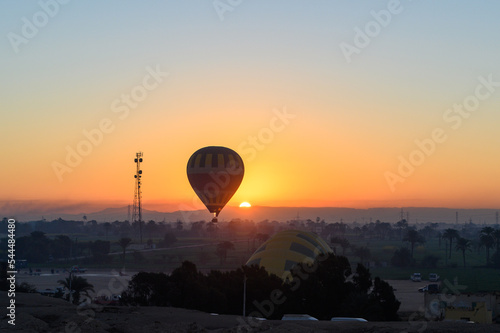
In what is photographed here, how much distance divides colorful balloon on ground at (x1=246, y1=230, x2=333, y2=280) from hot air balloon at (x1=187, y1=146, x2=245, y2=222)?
7.14 m

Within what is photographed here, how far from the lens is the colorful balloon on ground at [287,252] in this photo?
189 feet

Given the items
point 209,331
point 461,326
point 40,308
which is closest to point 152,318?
point 209,331

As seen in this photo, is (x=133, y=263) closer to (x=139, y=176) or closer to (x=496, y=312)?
(x=139, y=176)

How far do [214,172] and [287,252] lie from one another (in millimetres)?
10794

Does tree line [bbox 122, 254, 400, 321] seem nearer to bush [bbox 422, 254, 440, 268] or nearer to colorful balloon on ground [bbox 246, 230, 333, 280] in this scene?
colorful balloon on ground [bbox 246, 230, 333, 280]

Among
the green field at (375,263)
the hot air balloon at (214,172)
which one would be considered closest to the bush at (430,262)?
the green field at (375,263)

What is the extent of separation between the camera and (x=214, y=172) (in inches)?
2516

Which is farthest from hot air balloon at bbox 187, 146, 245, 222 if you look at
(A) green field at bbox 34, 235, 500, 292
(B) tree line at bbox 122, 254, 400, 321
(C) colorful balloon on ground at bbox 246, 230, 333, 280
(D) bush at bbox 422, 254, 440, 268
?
(D) bush at bbox 422, 254, 440, 268

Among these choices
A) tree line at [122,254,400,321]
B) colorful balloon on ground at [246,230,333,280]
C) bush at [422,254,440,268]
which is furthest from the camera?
bush at [422,254,440,268]

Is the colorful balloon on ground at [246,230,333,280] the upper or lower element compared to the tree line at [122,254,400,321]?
upper

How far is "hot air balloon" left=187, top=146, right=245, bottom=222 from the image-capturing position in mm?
63844

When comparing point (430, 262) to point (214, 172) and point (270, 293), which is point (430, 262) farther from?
point (270, 293)

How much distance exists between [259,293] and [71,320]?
61.7ft

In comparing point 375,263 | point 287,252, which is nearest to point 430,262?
point 375,263
